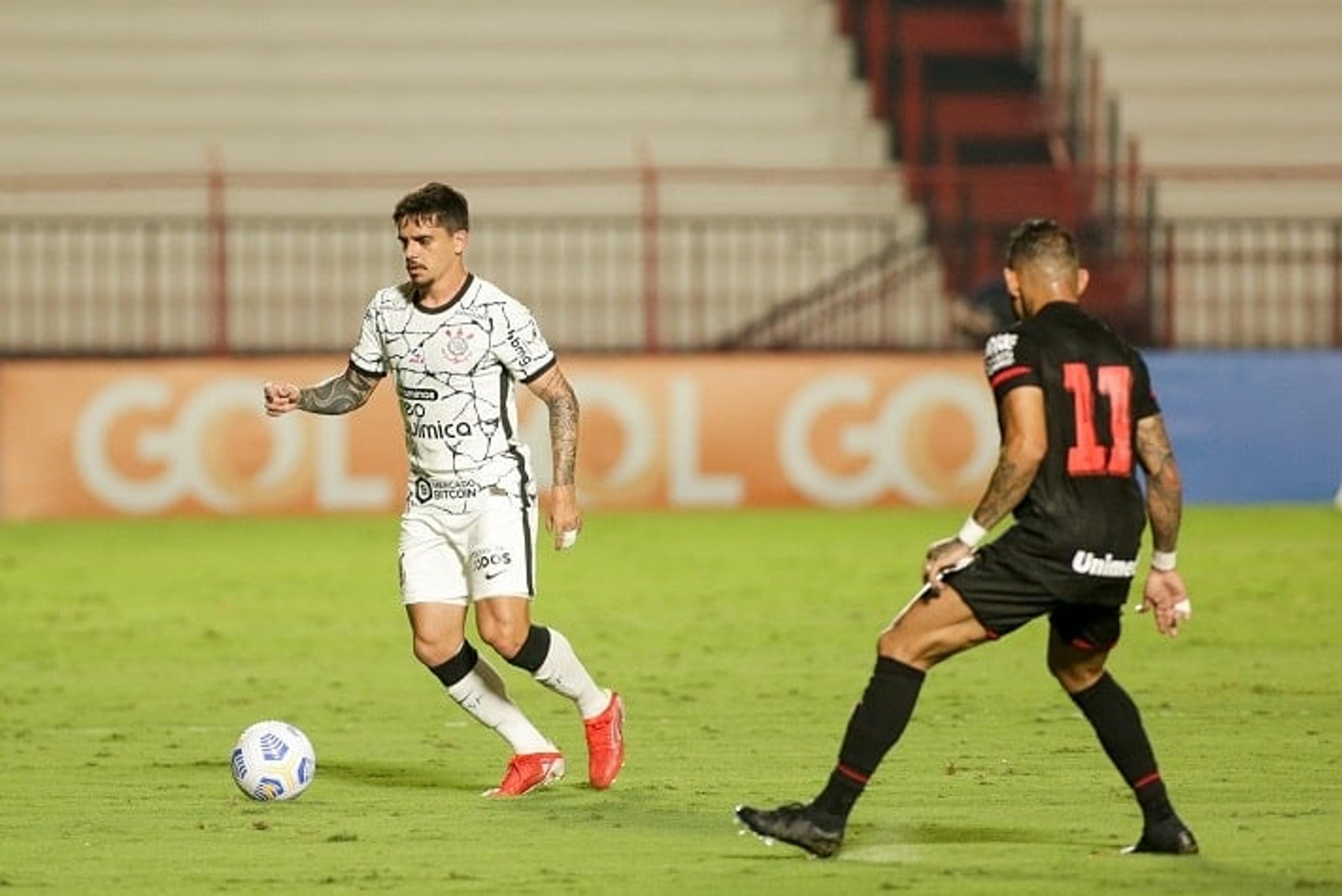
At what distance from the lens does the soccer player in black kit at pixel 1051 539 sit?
7535 mm

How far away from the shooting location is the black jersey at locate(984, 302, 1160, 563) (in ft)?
24.7

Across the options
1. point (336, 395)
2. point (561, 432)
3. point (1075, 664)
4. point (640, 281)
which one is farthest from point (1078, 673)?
point (640, 281)

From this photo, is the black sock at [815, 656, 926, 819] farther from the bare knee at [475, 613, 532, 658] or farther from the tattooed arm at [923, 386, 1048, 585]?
the bare knee at [475, 613, 532, 658]

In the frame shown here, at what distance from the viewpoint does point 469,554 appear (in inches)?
363

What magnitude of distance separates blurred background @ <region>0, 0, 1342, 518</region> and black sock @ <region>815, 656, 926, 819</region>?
14023 millimetres

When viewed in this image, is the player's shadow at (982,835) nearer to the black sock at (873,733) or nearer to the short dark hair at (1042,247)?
the black sock at (873,733)

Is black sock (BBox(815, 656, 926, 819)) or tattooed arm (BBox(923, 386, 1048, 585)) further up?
tattooed arm (BBox(923, 386, 1048, 585))

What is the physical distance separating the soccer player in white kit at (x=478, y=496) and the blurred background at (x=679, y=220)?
1216 centimetres

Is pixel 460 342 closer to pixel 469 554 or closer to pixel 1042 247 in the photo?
pixel 469 554

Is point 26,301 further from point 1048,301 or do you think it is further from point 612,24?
point 1048,301

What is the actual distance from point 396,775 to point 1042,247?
10.7 feet

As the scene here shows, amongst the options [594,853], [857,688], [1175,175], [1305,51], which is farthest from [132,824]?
[1305,51]

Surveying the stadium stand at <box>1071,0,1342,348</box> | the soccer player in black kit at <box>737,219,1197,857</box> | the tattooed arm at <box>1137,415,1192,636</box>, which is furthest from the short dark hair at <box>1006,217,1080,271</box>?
the stadium stand at <box>1071,0,1342,348</box>

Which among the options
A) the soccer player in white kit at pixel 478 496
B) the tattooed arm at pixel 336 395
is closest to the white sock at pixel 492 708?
the soccer player in white kit at pixel 478 496
